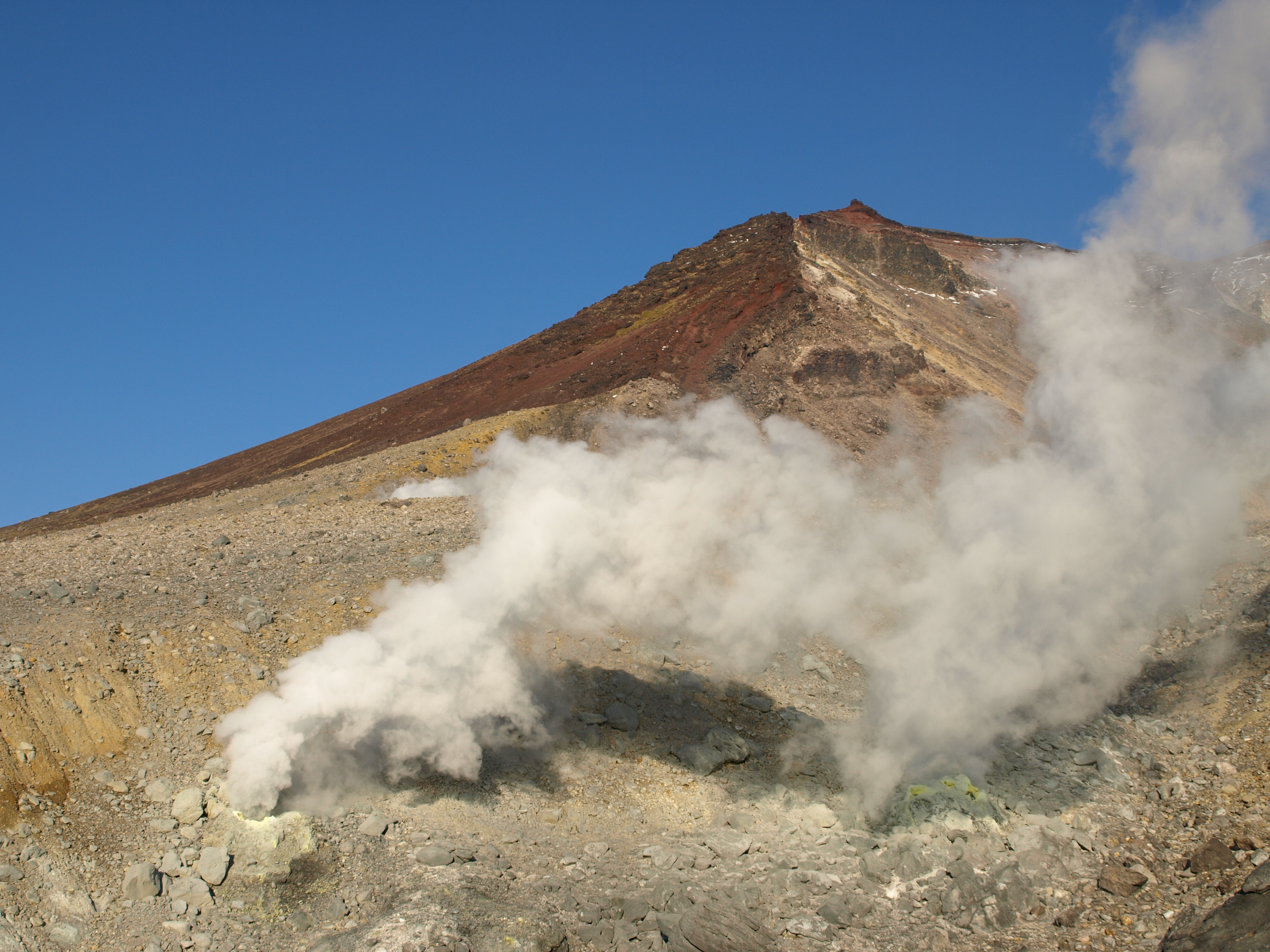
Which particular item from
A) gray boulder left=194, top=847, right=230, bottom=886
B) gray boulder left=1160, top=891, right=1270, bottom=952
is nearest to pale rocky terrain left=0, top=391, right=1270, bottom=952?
gray boulder left=194, top=847, right=230, bottom=886

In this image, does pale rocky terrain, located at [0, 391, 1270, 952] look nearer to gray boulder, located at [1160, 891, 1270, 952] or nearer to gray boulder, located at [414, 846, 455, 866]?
gray boulder, located at [414, 846, 455, 866]

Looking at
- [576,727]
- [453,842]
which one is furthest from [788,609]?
[453,842]

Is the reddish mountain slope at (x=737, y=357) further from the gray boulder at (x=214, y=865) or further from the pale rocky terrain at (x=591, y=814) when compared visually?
the gray boulder at (x=214, y=865)

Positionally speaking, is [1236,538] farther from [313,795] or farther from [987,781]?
[313,795]

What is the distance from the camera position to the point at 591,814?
43.0 ft

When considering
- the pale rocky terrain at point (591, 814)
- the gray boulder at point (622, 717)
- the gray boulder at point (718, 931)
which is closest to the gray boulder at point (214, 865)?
the pale rocky terrain at point (591, 814)

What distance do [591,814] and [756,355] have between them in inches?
1051

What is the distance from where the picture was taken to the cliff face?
34219mm

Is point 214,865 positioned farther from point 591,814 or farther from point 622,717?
point 622,717

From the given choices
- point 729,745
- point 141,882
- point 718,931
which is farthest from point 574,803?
point 141,882

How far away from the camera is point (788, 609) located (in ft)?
60.4

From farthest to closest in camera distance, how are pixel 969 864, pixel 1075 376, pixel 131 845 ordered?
pixel 1075 376, pixel 969 864, pixel 131 845

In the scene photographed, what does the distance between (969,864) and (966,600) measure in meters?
5.59

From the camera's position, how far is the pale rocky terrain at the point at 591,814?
1041 centimetres
